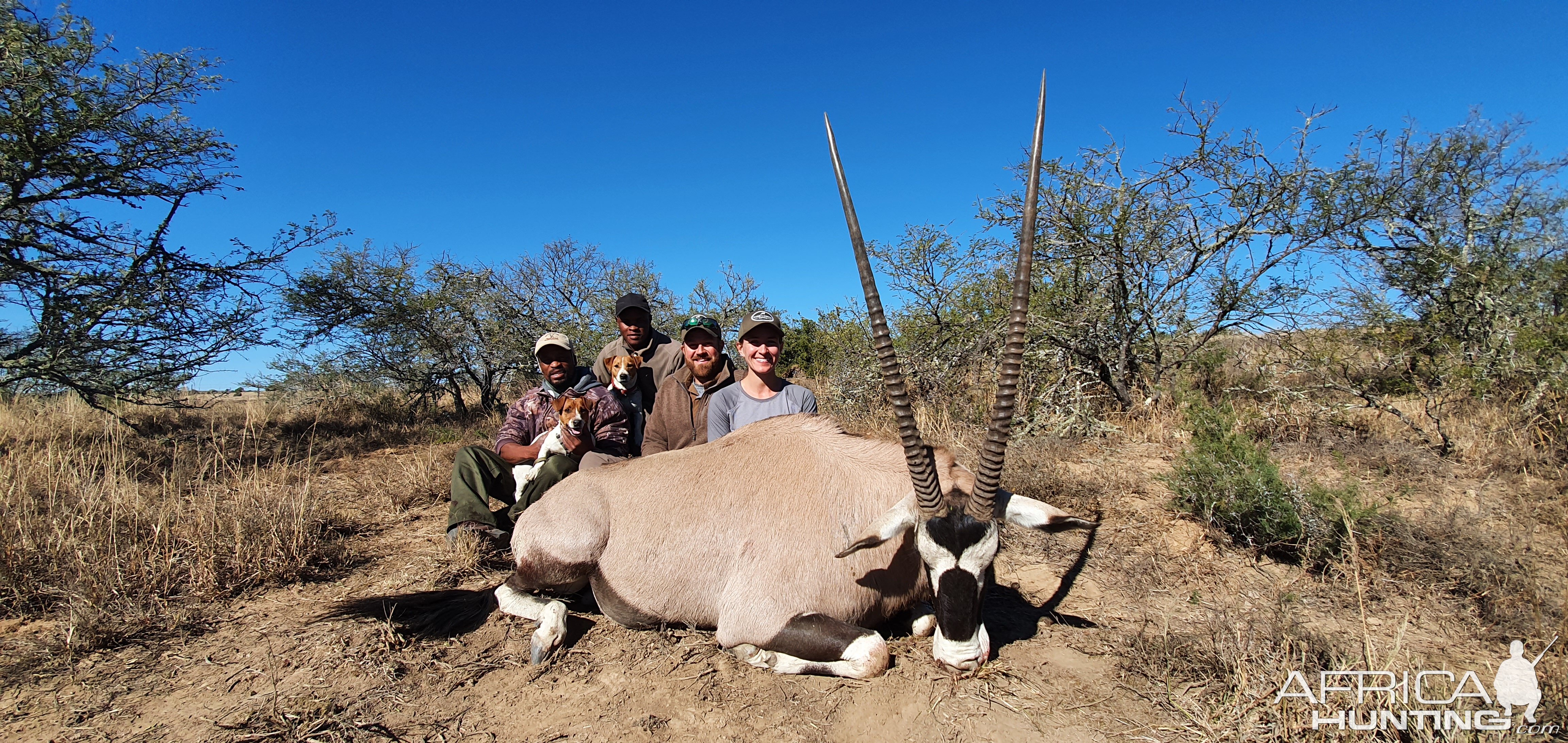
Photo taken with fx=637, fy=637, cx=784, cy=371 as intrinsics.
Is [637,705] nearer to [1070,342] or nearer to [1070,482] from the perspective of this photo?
[1070,482]

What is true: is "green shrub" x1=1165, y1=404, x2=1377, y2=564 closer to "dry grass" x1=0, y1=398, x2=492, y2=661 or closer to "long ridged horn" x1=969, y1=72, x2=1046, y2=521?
"long ridged horn" x1=969, y1=72, x2=1046, y2=521

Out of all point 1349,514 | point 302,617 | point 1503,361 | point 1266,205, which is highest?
point 1266,205

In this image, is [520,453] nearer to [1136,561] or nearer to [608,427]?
[608,427]

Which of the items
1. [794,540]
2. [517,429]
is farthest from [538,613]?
[517,429]

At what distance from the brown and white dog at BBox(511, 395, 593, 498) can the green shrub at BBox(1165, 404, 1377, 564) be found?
452 cm

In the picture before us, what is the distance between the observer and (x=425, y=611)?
393 cm

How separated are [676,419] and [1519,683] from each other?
15.7ft

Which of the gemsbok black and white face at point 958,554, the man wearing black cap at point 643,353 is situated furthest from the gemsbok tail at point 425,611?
the gemsbok black and white face at point 958,554

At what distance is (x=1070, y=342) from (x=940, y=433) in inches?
78.9

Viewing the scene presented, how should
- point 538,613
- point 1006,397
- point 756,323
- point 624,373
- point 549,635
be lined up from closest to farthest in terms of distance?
point 1006,397 → point 549,635 → point 538,613 → point 756,323 → point 624,373

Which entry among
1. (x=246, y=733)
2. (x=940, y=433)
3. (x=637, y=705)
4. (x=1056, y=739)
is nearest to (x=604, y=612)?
(x=637, y=705)

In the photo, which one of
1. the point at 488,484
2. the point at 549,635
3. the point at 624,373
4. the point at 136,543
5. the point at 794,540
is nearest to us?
the point at 794,540

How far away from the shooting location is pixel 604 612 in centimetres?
379

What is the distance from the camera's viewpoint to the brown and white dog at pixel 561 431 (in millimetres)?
4883
